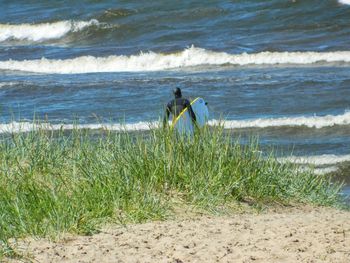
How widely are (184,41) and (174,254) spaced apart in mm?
21369

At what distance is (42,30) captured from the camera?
32.9m

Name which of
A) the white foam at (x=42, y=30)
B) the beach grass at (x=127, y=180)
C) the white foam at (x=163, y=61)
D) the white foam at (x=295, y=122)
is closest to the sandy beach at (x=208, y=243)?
the beach grass at (x=127, y=180)

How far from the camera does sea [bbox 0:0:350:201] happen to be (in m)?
16.8

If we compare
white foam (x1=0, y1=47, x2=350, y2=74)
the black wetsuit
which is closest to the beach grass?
the black wetsuit

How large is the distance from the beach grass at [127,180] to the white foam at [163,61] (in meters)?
14.8

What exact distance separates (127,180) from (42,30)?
25592 millimetres

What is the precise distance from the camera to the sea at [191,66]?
1680 centimetres

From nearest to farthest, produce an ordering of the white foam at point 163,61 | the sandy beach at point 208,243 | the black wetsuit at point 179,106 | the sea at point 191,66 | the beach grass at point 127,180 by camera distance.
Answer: the sandy beach at point 208,243, the beach grass at point 127,180, the black wetsuit at point 179,106, the sea at point 191,66, the white foam at point 163,61

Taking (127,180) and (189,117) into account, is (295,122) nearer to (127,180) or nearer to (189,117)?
(189,117)

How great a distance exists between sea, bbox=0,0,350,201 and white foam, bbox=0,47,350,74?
29 mm

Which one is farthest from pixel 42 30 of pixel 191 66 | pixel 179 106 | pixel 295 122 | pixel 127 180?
pixel 127 180

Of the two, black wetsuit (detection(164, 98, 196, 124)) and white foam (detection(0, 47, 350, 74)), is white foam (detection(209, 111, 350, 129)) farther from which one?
white foam (detection(0, 47, 350, 74))

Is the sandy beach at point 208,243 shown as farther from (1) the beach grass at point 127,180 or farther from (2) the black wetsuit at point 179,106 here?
(2) the black wetsuit at point 179,106

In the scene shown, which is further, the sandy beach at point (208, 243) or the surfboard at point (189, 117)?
the surfboard at point (189, 117)
